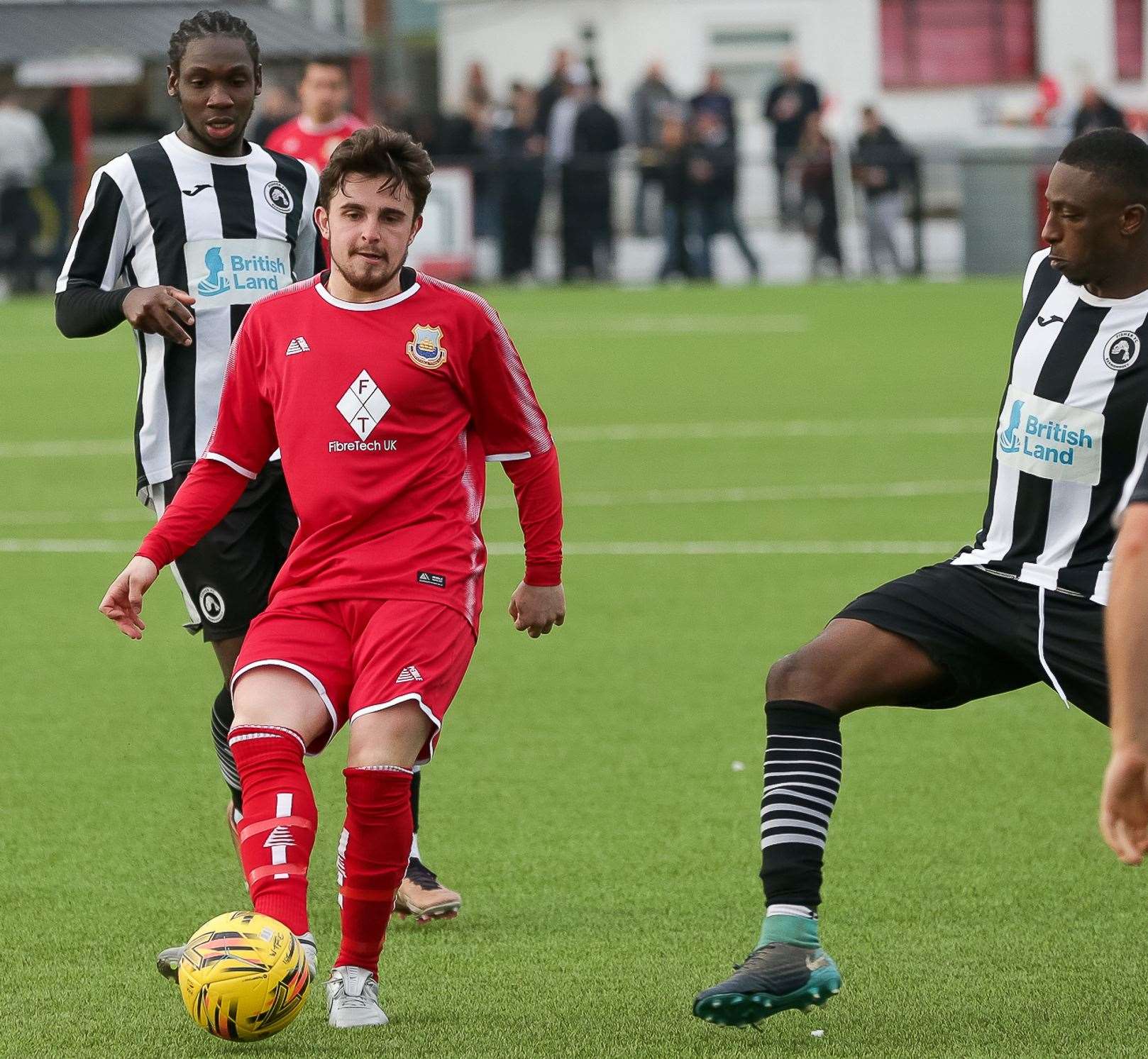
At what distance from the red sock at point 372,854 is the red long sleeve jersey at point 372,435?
443 millimetres

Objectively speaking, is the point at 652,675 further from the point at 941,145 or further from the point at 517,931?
the point at 941,145

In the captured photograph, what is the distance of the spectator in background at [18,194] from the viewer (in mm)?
26891

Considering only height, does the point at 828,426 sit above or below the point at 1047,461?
below

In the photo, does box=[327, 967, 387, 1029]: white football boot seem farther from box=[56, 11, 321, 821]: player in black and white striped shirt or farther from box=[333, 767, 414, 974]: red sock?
box=[56, 11, 321, 821]: player in black and white striped shirt

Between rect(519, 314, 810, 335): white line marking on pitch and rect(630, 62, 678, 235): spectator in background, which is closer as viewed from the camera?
rect(519, 314, 810, 335): white line marking on pitch

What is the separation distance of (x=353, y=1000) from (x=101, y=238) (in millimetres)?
2112

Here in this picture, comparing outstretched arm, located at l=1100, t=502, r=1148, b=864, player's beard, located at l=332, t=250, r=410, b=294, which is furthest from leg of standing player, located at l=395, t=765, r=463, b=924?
outstretched arm, located at l=1100, t=502, r=1148, b=864

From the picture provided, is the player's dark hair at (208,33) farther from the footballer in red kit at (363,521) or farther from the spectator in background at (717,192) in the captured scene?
the spectator in background at (717,192)

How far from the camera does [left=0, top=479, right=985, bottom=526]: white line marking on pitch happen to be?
1195cm

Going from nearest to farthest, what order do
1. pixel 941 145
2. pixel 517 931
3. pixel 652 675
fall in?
pixel 517 931 < pixel 652 675 < pixel 941 145

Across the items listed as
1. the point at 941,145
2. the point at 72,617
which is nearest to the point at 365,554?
the point at 72,617

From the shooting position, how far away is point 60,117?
1218 inches

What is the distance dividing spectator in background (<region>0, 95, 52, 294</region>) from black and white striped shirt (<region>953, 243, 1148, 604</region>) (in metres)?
23.6

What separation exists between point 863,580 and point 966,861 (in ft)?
13.0
